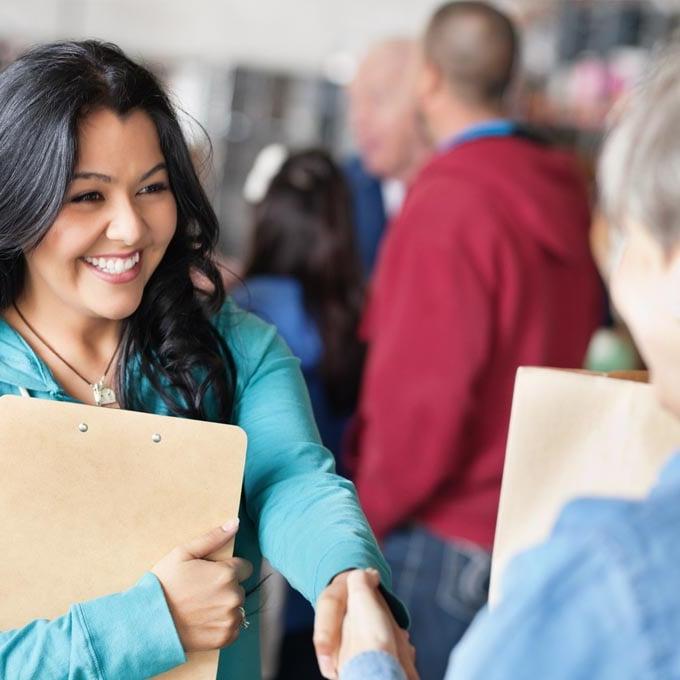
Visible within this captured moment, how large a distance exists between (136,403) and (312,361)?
1.35m

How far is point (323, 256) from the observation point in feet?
8.68

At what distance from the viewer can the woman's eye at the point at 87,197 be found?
3.95 ft

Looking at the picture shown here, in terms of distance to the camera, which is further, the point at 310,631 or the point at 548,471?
the point at 310,631

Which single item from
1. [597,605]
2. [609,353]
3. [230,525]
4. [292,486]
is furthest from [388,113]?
[597,605]

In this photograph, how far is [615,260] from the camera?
85 centimetres

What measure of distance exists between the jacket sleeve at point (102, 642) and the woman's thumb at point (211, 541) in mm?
47

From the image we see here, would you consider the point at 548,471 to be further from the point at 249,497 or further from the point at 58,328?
the point at 58,328

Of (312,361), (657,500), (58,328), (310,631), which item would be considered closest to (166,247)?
(58,328)

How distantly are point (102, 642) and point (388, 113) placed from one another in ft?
8.18

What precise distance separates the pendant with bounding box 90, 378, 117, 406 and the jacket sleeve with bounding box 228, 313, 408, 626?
0.47 ft

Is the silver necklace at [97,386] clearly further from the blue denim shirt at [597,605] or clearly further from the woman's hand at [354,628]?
the blue denim shirt at [597,605]

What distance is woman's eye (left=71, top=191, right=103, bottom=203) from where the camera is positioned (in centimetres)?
120

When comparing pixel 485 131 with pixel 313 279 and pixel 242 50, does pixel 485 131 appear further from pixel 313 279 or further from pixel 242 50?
pixel 242 50

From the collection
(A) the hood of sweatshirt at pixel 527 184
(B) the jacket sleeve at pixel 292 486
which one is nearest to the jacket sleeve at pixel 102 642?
(B) the jacket sleeve at pixel 292 486
